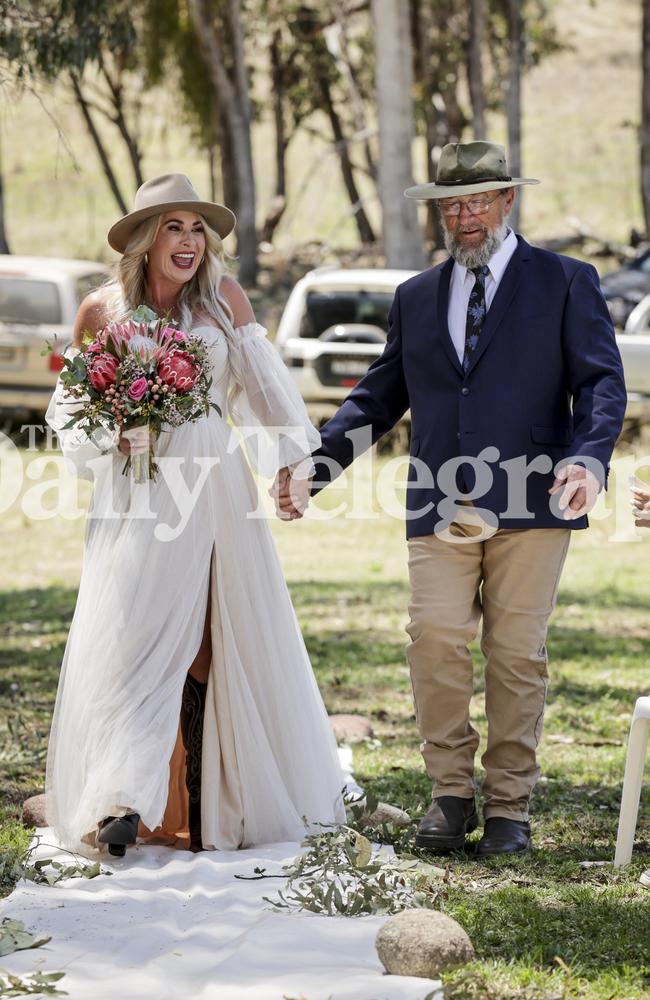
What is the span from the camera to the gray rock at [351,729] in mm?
7004

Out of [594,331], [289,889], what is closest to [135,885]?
[289,889]

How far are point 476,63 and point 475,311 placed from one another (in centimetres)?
2007

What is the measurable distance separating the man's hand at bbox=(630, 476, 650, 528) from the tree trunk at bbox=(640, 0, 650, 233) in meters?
22.3

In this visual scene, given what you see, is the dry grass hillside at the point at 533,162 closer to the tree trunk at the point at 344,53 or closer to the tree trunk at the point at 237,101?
the tree trunk at the point at 344,53

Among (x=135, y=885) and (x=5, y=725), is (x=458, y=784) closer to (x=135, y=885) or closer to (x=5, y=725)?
(x=135, y=885)

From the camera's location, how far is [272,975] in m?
3.84

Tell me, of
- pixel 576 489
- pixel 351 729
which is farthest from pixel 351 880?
pixel 351 729

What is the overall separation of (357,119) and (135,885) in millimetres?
26334

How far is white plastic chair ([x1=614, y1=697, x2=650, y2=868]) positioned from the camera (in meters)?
4.66

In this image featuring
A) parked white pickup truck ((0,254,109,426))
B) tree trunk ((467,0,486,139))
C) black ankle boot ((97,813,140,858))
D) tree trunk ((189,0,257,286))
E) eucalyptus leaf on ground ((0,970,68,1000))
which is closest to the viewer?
eucalyptus leaf on ground ((0,970,68,1000))

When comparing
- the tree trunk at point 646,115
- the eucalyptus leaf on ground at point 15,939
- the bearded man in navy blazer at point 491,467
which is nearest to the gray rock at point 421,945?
the eucalyptus leaf on ground at point 15,939

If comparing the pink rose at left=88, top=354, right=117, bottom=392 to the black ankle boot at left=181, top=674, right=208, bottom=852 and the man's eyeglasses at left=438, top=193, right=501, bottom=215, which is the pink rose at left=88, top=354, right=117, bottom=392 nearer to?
the black ankle boot at left=181, top=674, right=208, bottom=852

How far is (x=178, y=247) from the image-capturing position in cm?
529

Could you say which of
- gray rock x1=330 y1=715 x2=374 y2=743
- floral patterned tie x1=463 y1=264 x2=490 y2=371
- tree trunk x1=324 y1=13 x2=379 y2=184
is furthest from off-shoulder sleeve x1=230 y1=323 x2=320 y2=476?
tree trunk x1=324 y1=13 x2=379 y2=184
